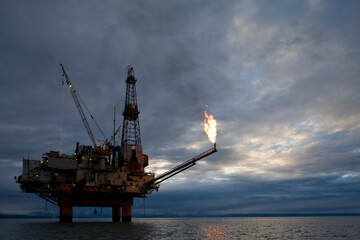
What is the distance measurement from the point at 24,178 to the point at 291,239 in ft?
172

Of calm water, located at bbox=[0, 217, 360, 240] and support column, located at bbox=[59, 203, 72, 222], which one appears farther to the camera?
support column, located at bbox=[59, 203, 72, 222]

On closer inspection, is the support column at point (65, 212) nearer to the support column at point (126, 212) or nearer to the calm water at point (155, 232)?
the calm water at point (155, 232)

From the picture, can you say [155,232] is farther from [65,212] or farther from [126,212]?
→ [65,212]

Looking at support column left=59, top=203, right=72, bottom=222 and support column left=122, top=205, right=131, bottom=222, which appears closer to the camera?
support column left=59, top=203, right=72, bottom=222

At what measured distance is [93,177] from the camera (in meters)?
66.9

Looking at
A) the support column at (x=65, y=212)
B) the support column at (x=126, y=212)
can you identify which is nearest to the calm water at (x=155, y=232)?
the support column at (x=65, y=212)

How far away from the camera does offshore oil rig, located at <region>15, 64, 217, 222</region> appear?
64.1 meters

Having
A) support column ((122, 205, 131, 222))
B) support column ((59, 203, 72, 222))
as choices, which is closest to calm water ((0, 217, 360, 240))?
support column ((59, 203, 72, 222))

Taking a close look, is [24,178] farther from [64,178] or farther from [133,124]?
[133,124]

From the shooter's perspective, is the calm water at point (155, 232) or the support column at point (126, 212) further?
the support column at point (126, 212)

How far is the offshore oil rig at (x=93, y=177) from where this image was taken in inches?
2525

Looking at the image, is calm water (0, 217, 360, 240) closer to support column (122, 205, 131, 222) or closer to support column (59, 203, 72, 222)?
support column (59, 203, 72, 222)

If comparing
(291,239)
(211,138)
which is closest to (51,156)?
(211,138)

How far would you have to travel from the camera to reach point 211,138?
43.6 m
